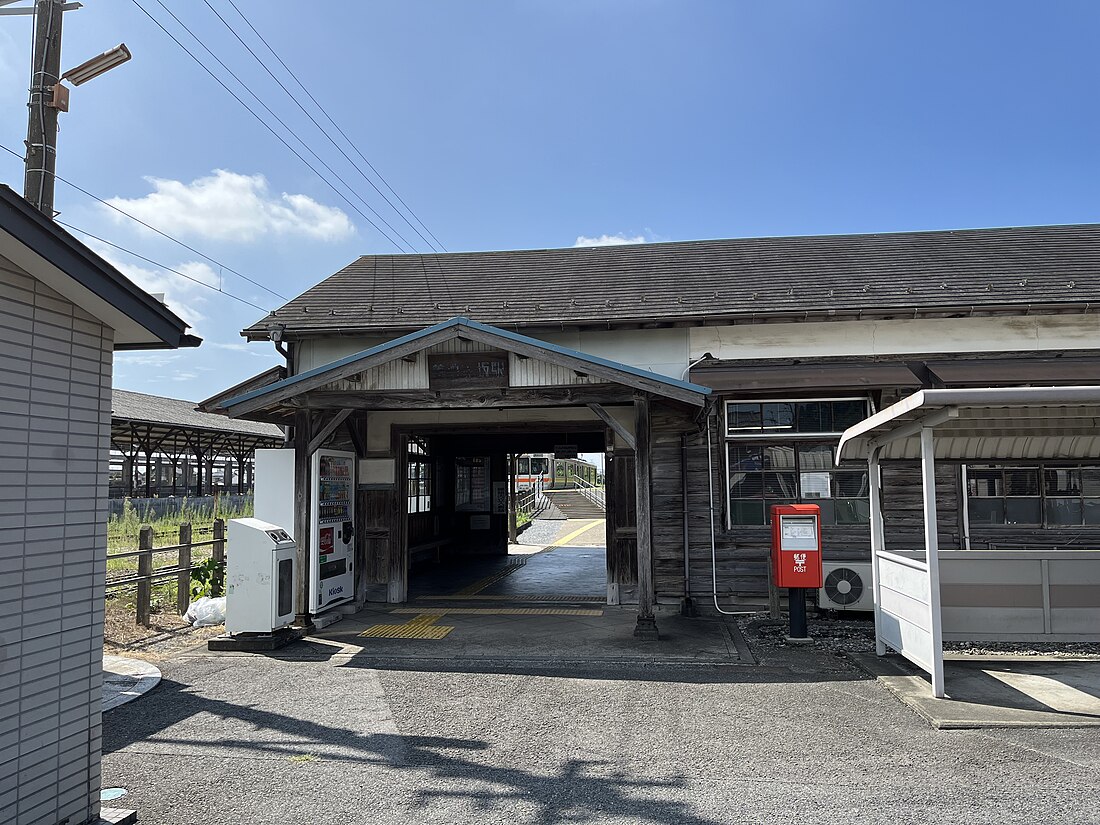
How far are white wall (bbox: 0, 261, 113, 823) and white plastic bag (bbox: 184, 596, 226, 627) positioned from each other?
562 centimetres

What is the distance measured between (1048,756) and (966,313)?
22.1 ft

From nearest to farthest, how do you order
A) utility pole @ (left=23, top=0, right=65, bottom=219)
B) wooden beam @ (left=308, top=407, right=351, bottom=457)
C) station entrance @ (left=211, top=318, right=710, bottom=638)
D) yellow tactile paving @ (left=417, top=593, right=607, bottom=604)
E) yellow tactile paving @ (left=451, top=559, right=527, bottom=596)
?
utility pole @ (left=23, top=0, right=65, bottom=219)
station entrance @ (left=211, top=318, right=710, bottom=638)
wooden beam @ (left=308, top=407, right=351, bottom=457)
yellow tactile paving @ (left=417, top=593, right=607, bottom=604)
yellow tactile paving @ (left=451, top=559, right=527, bottom=596)

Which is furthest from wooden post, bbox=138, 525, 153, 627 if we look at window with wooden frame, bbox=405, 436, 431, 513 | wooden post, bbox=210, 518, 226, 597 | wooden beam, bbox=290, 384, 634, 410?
window with wooden frame, bbox=405, 436, 431, 513

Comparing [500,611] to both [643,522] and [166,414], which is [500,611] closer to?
[643,522]

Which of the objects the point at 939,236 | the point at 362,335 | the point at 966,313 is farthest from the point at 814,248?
the point at 362,335

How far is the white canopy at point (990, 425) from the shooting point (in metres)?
5.31

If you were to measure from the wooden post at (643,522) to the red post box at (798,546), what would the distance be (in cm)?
142

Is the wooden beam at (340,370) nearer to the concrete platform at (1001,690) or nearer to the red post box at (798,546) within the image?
the red post box at (798,546)

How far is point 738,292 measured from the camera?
11094 mm

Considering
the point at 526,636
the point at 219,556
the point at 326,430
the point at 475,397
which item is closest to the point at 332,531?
the point at 326,430

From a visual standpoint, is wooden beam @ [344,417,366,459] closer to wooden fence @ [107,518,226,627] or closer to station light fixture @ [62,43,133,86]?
wooden fence @ [107,518,226,627]

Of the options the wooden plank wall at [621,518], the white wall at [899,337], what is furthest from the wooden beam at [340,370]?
the white wall at [899,337]

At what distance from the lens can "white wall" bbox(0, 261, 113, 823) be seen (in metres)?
3.53

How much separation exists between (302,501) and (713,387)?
5.35 m
